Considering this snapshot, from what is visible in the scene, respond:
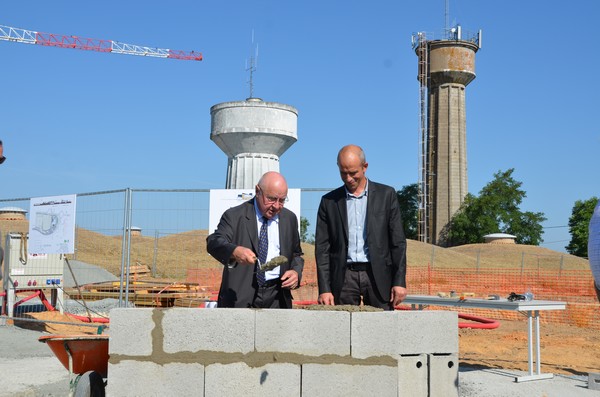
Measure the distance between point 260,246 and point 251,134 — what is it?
8.07 metres

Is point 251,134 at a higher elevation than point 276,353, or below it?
higher

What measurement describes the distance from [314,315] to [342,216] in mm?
979

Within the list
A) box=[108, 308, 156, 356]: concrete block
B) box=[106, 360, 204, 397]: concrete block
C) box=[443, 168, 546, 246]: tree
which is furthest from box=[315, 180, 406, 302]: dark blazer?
box=[443, 168, 546, 246]: tree

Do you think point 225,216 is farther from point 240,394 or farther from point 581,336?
point 581,336

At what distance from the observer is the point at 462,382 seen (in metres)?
7.28

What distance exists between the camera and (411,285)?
25281 mm

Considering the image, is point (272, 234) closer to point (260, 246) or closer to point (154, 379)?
point (260, 246)

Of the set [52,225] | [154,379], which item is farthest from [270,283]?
[52,225]

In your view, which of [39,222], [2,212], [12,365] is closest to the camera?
[12,365]

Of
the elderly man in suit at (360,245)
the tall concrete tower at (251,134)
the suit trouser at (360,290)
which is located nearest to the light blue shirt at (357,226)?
the elderly man in suit at (360,245)

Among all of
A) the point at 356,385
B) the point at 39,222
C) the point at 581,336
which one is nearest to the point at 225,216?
the point at 356,385

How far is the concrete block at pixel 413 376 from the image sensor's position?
448 cm

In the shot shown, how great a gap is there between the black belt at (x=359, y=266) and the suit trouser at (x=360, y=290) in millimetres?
16

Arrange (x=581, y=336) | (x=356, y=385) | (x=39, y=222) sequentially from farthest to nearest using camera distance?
(x=581, y=336), (x=39, y=222), (x=356, y=385)
